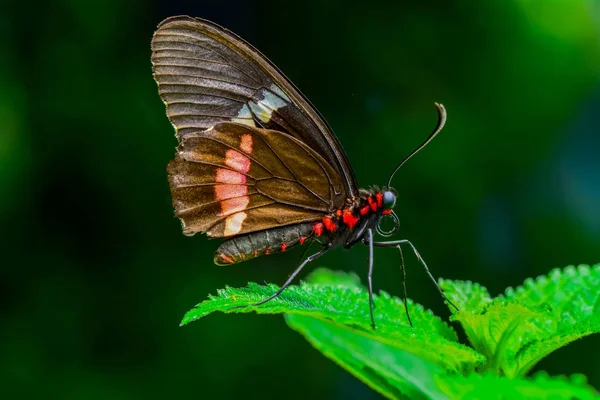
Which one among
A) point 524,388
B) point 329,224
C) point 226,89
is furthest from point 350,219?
point 524,388

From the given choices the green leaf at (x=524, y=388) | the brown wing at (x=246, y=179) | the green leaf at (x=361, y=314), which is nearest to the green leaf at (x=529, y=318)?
the green leaf at (x=361, y=314)

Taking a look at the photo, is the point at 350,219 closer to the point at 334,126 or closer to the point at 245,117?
the point at 245,117

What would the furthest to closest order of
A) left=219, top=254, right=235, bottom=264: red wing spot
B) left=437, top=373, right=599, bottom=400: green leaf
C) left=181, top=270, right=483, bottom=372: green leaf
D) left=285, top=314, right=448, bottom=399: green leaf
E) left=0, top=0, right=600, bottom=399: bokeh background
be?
left=0, top=0, right=600, bottom=399: bokeh background, left=219, top=254, right=235, bottom=264: red wing spot, left=285, top=314, right=448, bottom=399: green leaf, left=181, top=270, right=483, bottom=372: green leaf, left=437, top=373, right=599, bottom=400: green leaf

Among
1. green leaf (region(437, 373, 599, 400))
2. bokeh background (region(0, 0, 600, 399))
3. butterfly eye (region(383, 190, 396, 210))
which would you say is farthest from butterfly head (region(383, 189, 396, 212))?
bokeh background (region(0, 0, 600, 399))

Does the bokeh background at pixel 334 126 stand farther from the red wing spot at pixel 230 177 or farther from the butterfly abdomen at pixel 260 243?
the butterfly abdomen at pixel 260 243

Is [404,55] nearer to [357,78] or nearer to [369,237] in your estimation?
[357,78]

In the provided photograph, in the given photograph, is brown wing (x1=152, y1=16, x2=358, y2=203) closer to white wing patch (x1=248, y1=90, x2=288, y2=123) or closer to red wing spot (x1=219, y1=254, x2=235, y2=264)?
white wing patch (x1=248, y1=90, x2=288, y2=123)

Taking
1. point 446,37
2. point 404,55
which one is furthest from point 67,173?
point 446,37
